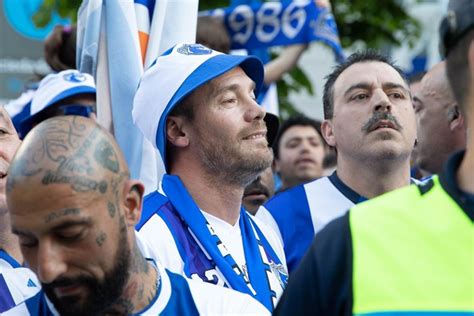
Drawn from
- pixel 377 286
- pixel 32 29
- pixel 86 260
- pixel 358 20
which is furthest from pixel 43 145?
pixel 32 29

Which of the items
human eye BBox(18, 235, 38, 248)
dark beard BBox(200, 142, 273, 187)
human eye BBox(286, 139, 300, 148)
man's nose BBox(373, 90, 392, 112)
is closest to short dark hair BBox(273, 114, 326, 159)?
human eye BBox(286, 139, 300, 148)

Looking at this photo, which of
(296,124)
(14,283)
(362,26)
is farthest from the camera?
(362,26)

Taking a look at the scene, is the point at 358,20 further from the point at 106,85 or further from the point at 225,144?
the point at 225,144

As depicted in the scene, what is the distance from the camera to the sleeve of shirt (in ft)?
6.19

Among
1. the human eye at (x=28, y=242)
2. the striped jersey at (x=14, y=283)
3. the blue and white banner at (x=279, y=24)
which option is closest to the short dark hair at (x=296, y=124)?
the blue and white banner at (x=279, y=24)

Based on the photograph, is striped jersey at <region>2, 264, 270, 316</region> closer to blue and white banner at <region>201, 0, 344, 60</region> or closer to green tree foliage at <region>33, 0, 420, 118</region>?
blue and white banner at <region>201, 0, 344, 60</region>

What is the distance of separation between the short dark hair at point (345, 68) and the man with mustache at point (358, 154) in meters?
0.04

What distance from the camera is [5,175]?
3551 mm

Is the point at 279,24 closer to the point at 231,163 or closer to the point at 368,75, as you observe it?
the point at 368,75

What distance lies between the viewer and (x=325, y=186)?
4.40 metres

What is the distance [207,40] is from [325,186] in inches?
56.8

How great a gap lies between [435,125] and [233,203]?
5.39ft

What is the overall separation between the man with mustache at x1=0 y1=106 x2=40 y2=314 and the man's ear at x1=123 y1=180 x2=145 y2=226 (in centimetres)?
55

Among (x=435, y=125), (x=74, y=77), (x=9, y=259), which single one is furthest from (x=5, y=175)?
(x=435, y=125)
